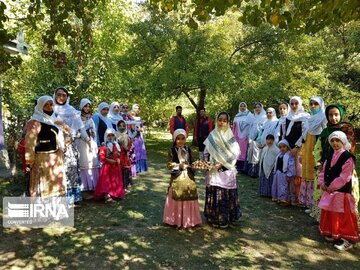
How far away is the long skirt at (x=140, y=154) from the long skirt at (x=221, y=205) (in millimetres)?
4456

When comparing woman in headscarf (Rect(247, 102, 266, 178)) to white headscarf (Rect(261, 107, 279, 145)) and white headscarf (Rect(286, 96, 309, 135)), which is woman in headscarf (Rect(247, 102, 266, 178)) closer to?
white headscarf (Rect(261, 107, 279, 145))

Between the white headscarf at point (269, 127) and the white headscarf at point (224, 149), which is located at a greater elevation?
the white headscarf at point (269, 127)

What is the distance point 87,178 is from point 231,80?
6.63 metres

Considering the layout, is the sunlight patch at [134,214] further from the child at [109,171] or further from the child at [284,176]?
the child at [284,176]

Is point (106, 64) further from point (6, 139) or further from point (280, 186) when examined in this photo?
point (280, 186)

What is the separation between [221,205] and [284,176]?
6.64 ft

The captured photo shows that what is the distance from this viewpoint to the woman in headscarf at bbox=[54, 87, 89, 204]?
6344mm

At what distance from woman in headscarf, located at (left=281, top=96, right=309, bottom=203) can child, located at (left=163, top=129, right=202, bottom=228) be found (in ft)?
7.70

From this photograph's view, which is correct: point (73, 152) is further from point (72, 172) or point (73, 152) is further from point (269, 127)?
point (269, 127)

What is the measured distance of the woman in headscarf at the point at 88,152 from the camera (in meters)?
7.08

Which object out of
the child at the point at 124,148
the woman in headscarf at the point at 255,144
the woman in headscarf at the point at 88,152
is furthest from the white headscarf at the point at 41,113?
the woman in headscarf at the point at 255,144

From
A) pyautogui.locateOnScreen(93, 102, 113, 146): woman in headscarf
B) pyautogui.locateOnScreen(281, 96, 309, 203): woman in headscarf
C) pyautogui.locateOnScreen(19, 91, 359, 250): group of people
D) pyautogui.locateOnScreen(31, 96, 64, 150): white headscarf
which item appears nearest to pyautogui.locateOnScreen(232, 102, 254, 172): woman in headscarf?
pyautogui.locateOnScreen(19, 91, 359, 250): group of people

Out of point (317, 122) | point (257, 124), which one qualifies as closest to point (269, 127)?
point (257, 124)

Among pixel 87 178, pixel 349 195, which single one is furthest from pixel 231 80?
pixel 349 195
